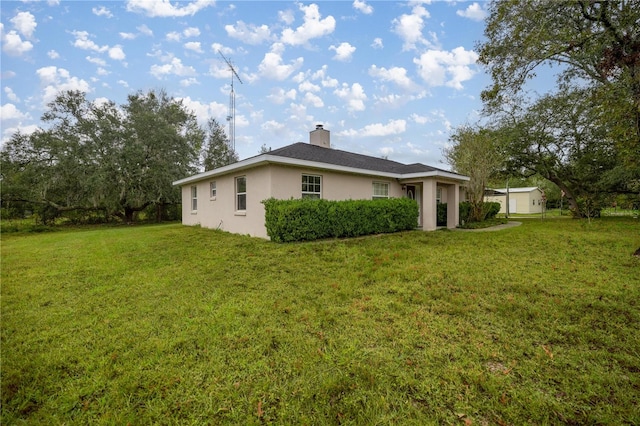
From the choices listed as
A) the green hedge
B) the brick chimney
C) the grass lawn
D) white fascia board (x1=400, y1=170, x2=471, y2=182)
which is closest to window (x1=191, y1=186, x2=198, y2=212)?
the brick chimney

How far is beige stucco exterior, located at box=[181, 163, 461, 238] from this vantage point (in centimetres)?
891

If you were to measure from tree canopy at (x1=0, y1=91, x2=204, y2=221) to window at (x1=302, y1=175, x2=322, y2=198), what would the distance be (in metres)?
13.9

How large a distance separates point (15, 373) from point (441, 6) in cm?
1150

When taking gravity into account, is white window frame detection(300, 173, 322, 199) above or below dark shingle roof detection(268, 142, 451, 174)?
below

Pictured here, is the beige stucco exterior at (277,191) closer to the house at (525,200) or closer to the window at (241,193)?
the window at (241,193)

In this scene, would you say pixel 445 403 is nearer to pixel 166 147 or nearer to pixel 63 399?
pixel 63 399

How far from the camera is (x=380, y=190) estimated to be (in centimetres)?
1223

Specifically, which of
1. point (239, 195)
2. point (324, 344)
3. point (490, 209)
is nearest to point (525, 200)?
point (490, 209)

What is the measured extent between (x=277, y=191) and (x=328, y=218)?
185cm

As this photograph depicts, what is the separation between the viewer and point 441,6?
323 inches

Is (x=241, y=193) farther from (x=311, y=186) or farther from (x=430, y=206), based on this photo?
(x=430, y=206)

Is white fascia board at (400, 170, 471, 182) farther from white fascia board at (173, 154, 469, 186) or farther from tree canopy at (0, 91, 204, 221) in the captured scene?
tree canopy at (0, 91, 204, 221)

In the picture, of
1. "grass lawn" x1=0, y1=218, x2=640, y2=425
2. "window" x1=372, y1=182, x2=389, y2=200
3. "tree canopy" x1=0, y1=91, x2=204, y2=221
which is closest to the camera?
"grass lawn" x1=0, y1=218, x2=640, y2=425

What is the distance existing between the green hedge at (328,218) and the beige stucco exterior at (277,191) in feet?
3.54
